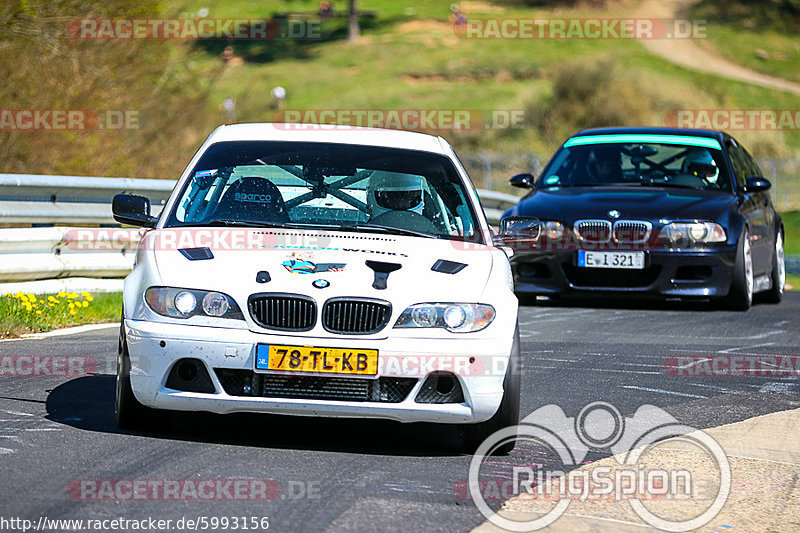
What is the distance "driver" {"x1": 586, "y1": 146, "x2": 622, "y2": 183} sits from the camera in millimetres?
12922

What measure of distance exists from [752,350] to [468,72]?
6341 centimetres

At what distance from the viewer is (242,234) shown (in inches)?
243

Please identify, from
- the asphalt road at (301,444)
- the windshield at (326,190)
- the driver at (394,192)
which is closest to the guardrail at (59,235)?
the asphalt road at (301,444)

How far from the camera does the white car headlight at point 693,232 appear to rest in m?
11.6

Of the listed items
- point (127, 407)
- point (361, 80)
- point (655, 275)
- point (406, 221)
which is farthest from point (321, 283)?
point (361, 80)

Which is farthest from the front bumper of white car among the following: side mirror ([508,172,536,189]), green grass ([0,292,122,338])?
side mirror ([508,172,536,189])

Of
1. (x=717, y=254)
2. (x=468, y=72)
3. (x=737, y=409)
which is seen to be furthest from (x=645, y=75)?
(x=737, y=409)

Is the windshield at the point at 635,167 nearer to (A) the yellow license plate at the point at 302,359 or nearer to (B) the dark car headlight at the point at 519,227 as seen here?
(B) the dark car headlight at the point at 519,227

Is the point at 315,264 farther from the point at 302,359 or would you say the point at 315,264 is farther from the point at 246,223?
the point at 246,223

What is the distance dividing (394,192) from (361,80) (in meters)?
65.9

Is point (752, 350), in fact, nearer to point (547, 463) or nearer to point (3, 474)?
point (547, 463)

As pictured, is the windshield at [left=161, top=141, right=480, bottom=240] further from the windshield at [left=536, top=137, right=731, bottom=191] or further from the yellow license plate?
the windshield at [left=536, top=137, right=731, bottom=191]

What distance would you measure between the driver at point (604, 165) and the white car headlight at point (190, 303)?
7855mm

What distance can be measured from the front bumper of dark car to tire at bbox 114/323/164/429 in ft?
21.3
